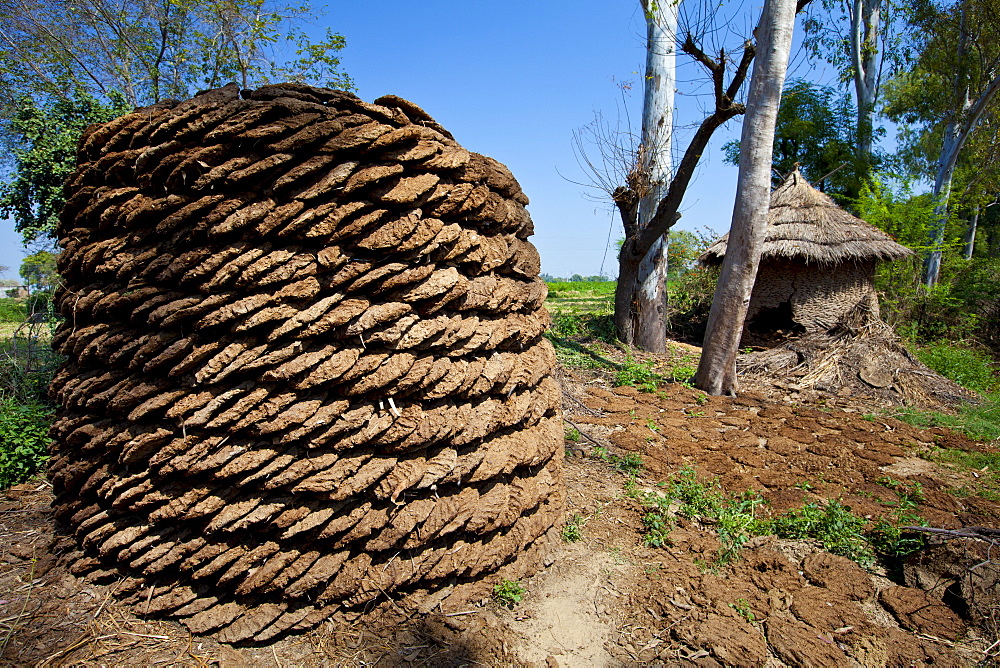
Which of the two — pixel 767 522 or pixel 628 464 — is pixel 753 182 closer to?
pixel 628 464

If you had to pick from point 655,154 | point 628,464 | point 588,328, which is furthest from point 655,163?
point 628,464

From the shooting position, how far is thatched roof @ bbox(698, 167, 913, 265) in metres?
8.27

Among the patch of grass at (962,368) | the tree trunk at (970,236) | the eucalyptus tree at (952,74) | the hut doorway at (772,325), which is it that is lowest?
the patch of grass at (962,368)

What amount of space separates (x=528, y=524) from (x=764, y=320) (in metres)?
8.53

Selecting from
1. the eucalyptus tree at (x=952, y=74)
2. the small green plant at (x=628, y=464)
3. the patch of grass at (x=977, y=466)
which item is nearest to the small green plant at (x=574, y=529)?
the small green plant at (x=628, y=464)

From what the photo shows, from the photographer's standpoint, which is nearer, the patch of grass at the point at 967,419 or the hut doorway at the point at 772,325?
the patch of grass at the point at 967,419

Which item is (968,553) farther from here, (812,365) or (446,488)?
(812,365)

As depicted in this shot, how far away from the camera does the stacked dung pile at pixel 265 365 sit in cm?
188

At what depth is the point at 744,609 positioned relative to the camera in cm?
232

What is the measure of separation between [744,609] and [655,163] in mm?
7786

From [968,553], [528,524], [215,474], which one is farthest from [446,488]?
[968,553]

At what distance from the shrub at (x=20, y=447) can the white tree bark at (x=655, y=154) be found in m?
7.93

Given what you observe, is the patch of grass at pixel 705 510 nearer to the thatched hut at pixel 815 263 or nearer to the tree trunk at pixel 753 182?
the tree trunk at pixel 753 182

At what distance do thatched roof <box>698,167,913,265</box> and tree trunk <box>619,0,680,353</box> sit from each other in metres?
1.49
